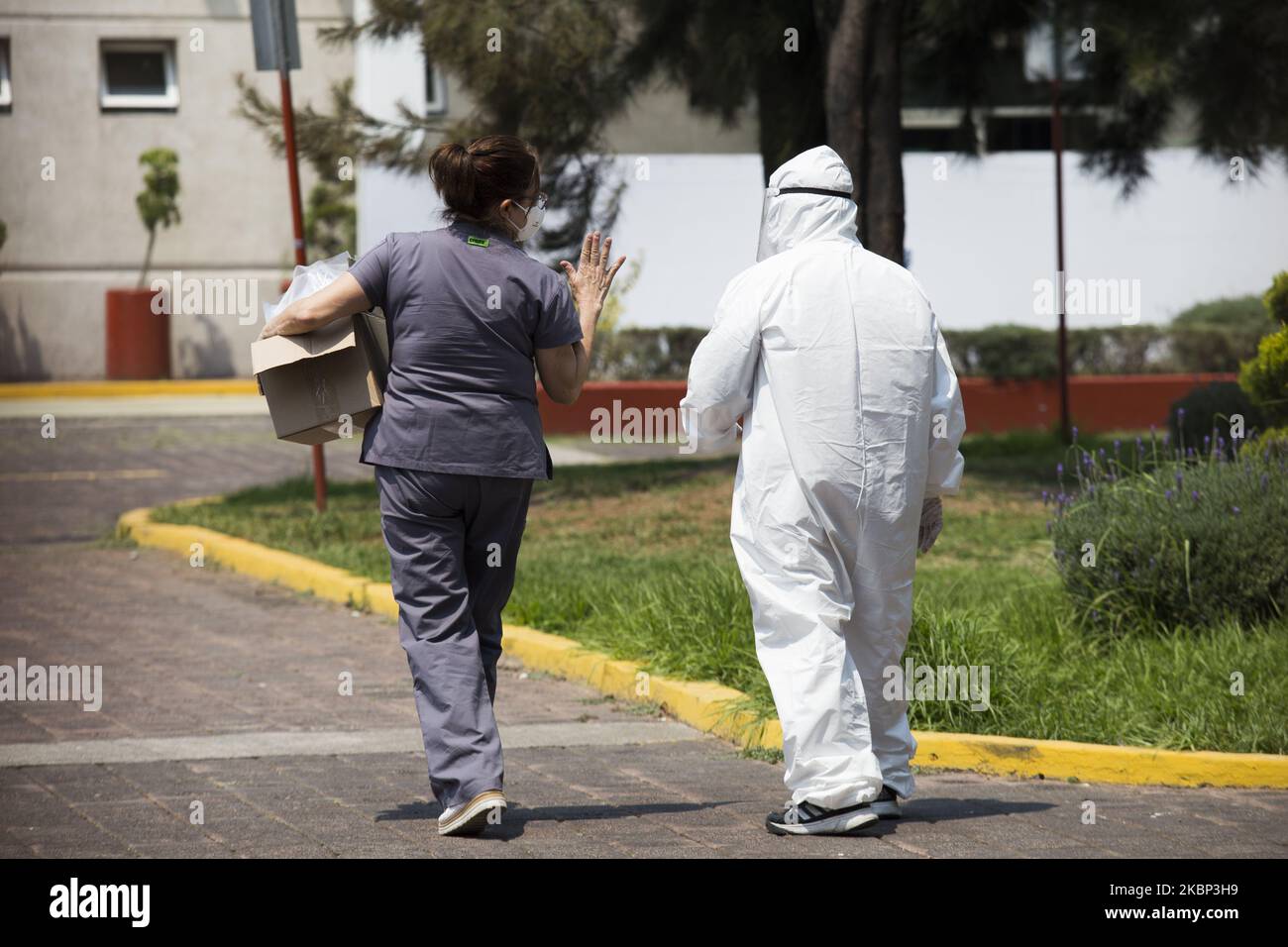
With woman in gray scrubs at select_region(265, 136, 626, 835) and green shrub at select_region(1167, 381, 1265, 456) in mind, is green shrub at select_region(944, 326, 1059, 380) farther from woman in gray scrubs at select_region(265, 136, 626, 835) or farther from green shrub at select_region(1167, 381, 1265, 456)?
woman in gray scrubs at select_region(265, 136, 626, 835)

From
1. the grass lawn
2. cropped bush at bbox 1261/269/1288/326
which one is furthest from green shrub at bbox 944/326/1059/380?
cropped bush at bbox 1261/269/1288/326

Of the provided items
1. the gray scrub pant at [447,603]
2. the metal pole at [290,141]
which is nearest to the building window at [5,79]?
the metal pole at [290,141]

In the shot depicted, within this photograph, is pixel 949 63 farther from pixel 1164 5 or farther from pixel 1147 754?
pixel 1147 754

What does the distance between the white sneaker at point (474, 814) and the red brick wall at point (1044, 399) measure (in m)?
13.9

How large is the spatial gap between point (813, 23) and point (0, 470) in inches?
312

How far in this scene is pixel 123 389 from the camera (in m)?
25.0

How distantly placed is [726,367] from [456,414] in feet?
2.46

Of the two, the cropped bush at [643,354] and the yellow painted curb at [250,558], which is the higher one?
the cropped bush at [643,354]

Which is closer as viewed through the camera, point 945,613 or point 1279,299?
point 945,613

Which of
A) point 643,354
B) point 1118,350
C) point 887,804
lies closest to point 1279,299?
point 887,804

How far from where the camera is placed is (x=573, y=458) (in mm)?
16594

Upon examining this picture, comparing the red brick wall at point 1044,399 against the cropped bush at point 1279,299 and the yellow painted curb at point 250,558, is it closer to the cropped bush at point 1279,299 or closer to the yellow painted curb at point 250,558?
the yellow painted curb at point 250,558

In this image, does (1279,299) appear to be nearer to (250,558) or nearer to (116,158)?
(250,558)

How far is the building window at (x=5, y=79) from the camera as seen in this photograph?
25812mm
